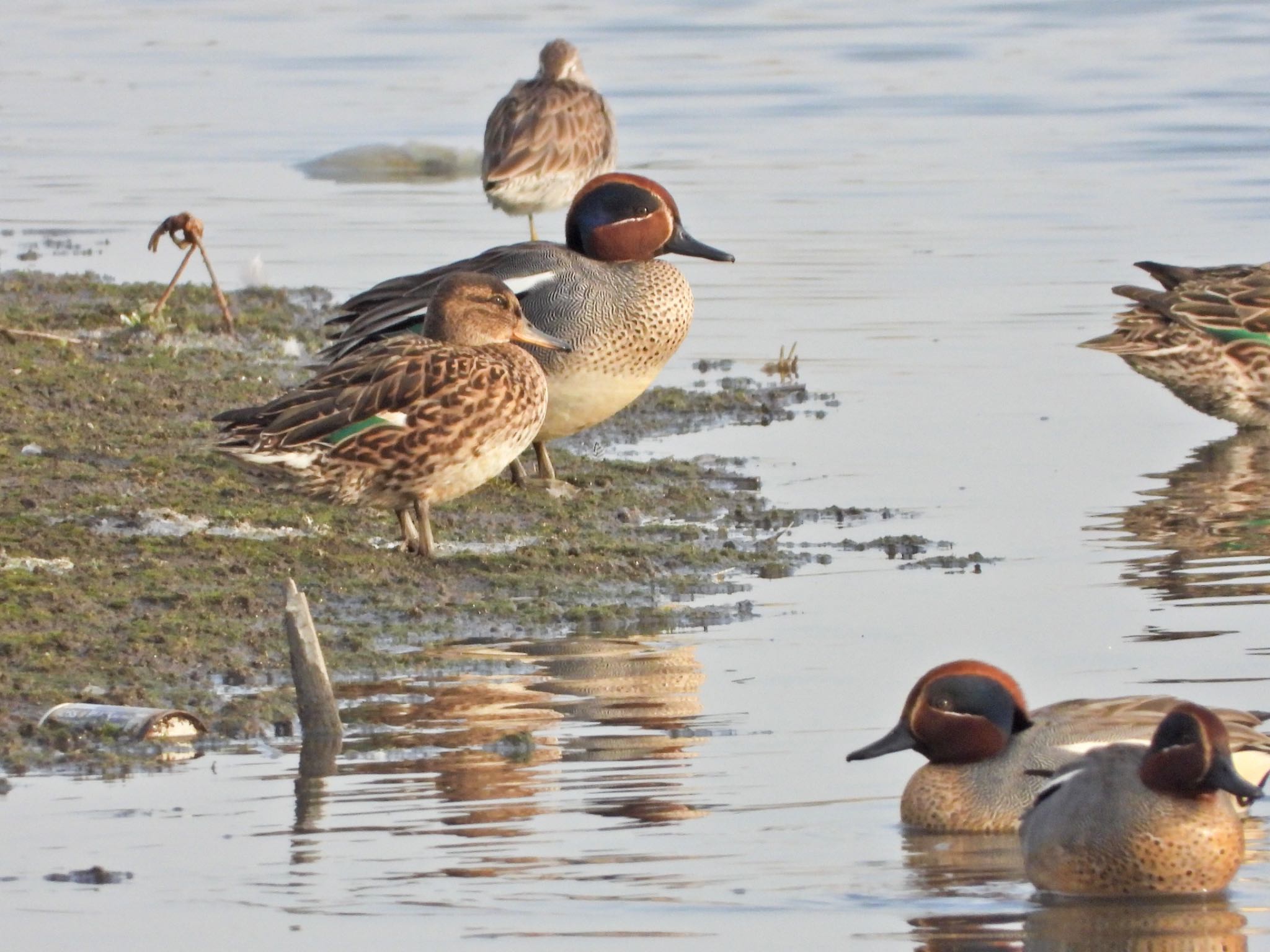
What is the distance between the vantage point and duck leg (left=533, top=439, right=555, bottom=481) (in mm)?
8750

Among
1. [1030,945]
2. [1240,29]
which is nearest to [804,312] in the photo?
[1030,945]

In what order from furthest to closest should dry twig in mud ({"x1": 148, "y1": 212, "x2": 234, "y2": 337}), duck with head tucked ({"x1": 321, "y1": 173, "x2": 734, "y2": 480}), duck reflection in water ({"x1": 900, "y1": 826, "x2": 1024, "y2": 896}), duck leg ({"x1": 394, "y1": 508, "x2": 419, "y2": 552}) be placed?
dry twig in mud ({"x1": 148, "y1": 212, "x2": 234, "y2": 337}) → duck with head tucked ({"x1": 321, "y1": 173, "x2": 734, "y2": 480}) → duck leg ({"x1": 394, "y1": 508, "x2": 419, "y2": 552}) → duck reflection in water ({"x1": 900, "y1": 826, "x2": 1024, "y2": 896})

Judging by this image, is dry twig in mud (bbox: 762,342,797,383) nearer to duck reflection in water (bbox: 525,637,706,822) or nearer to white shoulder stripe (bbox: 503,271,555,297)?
white shoulder stripe (bbox: 503,271,555,297)

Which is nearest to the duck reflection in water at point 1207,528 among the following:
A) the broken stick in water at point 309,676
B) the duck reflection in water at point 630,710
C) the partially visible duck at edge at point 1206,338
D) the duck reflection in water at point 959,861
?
the partially visible duck at edge at point 1206,338

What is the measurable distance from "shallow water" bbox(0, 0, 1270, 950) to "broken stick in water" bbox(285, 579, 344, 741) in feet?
0.45

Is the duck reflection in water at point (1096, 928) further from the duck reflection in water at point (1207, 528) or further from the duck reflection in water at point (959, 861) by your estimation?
the duck reflection in water at point (1207, 528)

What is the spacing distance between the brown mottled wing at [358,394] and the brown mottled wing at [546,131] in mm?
6048

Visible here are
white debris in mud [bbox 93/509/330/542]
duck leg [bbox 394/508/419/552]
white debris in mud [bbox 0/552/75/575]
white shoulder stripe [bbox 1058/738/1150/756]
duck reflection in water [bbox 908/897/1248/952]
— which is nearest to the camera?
duck reflection in water [bbox 908/897/1248/952]

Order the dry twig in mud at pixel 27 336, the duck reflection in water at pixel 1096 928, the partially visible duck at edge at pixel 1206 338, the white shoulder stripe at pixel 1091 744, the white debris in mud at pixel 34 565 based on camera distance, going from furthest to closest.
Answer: the partially visible duck at edge at pixel 1206 338 → the dry twig in mud at pixel 27 336 → the white debris in mud at pixel 34 565 → the white shoulder stripe at pixel 1091 744 → the duck reflection in water at pixel 1096 928

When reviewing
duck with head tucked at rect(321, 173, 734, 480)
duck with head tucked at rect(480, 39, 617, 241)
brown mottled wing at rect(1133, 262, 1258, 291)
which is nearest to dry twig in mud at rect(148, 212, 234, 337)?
duck with head tucked at rect(321, 173, 734, 480)

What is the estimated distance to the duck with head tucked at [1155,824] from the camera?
4.71m

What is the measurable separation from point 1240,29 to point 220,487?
17398 mm

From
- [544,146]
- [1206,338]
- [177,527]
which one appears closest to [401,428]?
[177,527]

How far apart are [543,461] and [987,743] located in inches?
142
